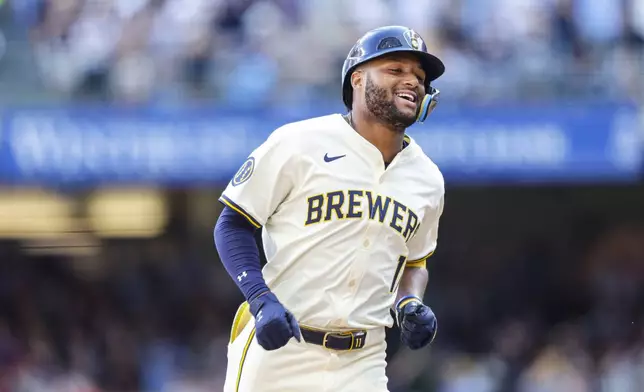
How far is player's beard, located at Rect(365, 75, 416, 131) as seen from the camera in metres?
3.96

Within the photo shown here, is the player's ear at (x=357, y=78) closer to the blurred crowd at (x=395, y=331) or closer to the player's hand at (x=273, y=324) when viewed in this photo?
the player's hand at (x=273, y=324)

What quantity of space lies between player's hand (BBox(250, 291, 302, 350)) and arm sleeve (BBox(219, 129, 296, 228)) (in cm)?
33

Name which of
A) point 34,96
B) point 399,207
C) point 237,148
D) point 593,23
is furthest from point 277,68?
point 399,207

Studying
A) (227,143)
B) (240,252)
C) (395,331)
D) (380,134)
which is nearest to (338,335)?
(240,252)

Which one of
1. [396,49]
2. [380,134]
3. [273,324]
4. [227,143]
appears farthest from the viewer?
[227,143]

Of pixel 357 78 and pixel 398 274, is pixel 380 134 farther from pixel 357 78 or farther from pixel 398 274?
pixel 398 274

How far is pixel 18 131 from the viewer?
9883 millimetres

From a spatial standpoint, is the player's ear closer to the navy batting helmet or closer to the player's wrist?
the navy batting helmet

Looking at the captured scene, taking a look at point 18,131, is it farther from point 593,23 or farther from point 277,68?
point 593,23

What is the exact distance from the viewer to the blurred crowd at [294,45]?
33.5ft

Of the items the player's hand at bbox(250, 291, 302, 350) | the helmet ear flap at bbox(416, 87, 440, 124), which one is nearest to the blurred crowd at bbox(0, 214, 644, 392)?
the helmet ear flap at bbox(416, 87, 440, 124)

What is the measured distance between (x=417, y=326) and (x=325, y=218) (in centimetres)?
48

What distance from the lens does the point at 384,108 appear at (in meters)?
3.98

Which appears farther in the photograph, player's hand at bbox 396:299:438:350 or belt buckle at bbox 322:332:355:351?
player's hand at bbox 396:299:438:350
